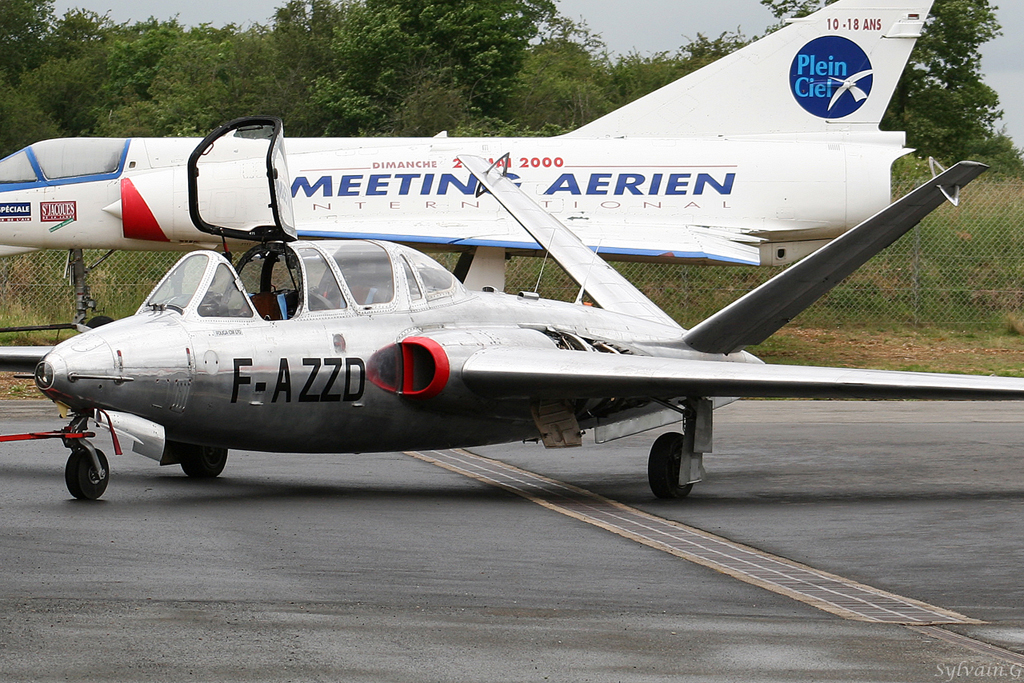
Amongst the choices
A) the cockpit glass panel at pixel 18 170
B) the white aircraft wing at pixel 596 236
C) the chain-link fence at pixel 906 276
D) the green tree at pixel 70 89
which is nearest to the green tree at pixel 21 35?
the green tree at pixel 70 89

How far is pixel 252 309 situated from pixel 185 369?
893mm

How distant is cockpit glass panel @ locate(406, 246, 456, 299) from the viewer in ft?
36.7

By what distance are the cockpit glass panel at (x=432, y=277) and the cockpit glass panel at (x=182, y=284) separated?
1.92 metres

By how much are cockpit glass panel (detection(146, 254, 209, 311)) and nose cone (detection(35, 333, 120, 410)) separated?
97 centimetres

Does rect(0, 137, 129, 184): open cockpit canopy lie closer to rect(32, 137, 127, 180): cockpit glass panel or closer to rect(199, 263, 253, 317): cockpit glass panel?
rect(32, 137, 127, 180): cockpit glass panel

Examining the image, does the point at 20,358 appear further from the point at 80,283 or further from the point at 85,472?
the point at 80,283

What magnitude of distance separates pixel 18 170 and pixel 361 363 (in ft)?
50.8

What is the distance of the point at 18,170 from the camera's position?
23203 mm

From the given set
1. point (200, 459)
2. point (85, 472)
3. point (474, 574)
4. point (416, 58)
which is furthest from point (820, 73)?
point (416, 58)

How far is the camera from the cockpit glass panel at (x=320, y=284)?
1041 cm

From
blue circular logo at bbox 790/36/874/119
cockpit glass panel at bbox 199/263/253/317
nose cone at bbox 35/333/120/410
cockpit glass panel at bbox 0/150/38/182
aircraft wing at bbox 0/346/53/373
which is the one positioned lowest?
aircraft wing at bbox 0/346/53/373

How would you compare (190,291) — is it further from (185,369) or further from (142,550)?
(142,550)

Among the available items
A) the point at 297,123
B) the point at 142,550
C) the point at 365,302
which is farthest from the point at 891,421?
the point at 297,123

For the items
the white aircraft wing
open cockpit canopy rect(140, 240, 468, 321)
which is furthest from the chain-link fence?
open cockpit canopy rect(140, 240, 468, 321)
